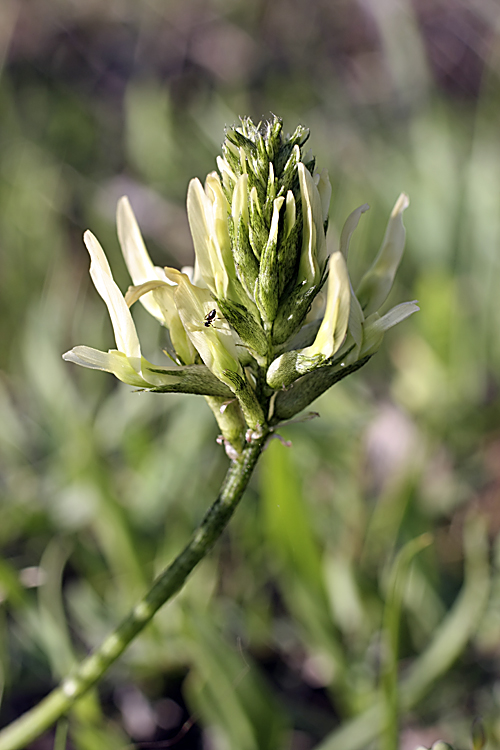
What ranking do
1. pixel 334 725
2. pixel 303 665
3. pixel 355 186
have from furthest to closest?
pixel 355 186
pixel 303 665
pixel 334 725

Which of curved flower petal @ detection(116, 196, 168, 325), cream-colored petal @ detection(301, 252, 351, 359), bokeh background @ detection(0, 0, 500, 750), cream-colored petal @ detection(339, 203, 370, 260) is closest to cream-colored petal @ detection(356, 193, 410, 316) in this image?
cream-colored petal @ detection(339, 203, 370, 260)

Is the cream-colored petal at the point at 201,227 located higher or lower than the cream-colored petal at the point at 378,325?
higher

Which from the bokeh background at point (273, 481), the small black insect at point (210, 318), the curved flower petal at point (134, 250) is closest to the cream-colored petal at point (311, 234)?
the small black insect at point (210, 318)

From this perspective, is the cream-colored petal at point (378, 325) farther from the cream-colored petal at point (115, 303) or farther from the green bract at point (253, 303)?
the cream-colored petal at point (115, 303)

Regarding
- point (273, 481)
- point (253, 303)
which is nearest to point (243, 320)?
point (253, 303)

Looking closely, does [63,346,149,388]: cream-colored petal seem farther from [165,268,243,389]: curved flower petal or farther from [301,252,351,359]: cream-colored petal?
[301,252,351,359]: cream-colored petal

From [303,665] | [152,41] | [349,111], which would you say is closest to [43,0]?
[152,41]

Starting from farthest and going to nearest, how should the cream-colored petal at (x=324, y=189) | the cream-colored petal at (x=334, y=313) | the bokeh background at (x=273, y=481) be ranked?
1. the bokeh background at (x=273, y=481)
2. the cream-colored petal at (x=324, y=189)
3. the cream-colored petal at (x=334, y=313)

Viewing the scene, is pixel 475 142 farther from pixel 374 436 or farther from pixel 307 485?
pixel 307 485
